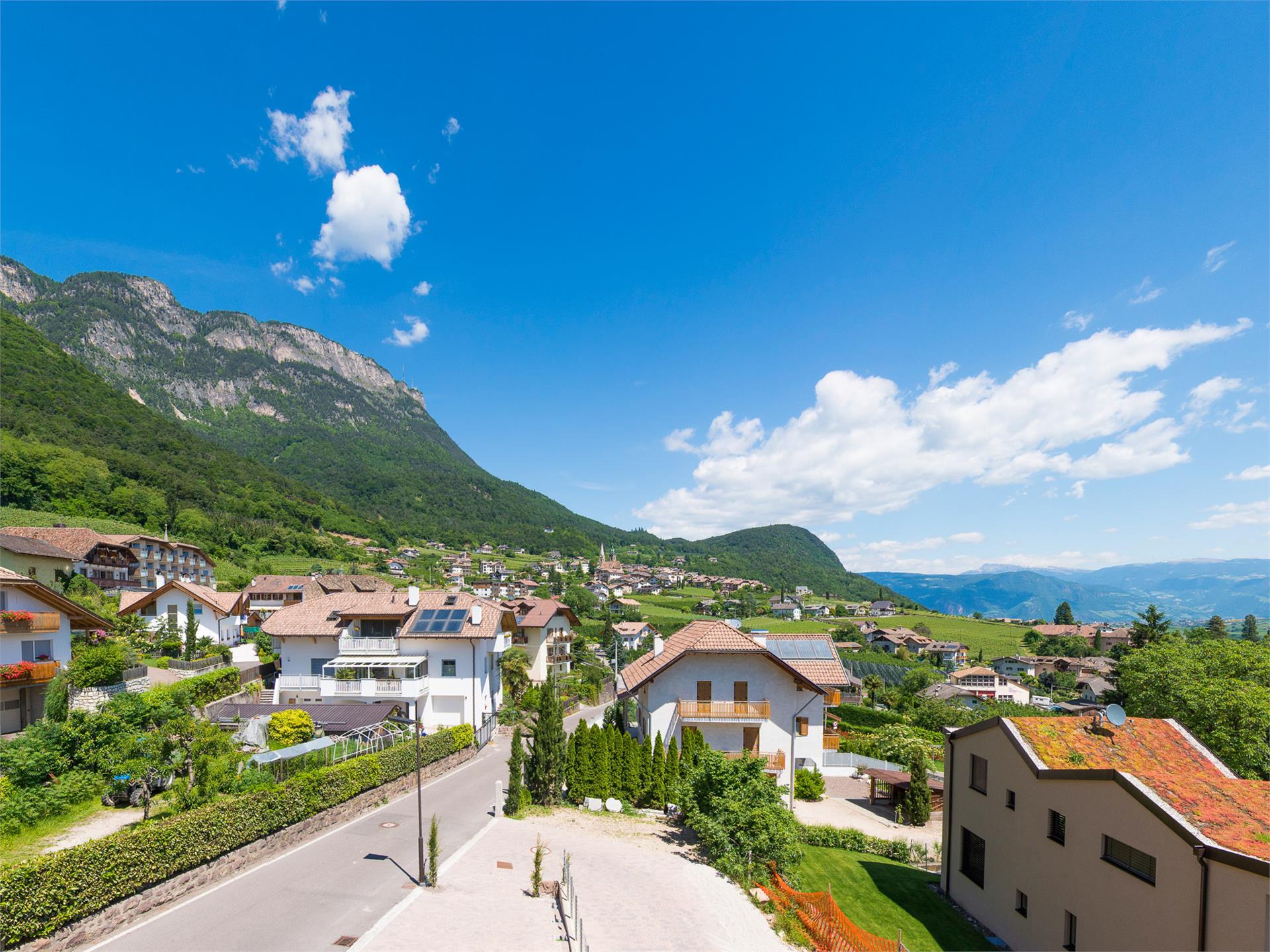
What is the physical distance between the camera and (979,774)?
19750mm

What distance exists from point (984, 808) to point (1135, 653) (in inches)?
1149

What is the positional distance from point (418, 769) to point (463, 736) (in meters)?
15.0

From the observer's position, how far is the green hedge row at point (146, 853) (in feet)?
39.2

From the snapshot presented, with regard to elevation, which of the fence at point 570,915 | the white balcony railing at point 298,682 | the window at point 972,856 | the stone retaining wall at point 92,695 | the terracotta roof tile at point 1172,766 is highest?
the terracotta roof tile at point 1172,766

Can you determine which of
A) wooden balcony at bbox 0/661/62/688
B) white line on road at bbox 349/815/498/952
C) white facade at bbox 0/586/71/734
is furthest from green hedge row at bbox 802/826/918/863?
white facade at bbox 0/586/71/734

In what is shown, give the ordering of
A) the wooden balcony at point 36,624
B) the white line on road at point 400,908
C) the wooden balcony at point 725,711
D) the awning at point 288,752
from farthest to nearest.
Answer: the wooden balcony at point 725,711 → the wooden balcony at point 36,624 → the awning at point 288,752 → the white line on road at point 400,908

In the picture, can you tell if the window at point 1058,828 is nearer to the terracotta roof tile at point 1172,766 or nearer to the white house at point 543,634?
the terracotta roof tile at point 1172,766

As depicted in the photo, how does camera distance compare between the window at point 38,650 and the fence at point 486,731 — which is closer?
the window at point 38,650

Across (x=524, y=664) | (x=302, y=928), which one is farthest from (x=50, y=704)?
(x=524, y=664)

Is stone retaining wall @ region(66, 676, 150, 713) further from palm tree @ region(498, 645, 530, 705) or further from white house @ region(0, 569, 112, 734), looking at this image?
palm tree @ region(498, 645, 530, 705)

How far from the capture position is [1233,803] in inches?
516

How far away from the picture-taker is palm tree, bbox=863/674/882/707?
6925 centimetres

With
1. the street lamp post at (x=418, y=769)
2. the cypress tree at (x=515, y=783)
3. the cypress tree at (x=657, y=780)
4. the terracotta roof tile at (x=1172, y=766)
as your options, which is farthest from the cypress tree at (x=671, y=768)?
the terracotta roof tile at (x=1172, y=766)

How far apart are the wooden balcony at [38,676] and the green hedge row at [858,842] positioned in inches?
→ 1344
